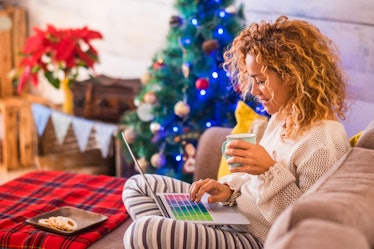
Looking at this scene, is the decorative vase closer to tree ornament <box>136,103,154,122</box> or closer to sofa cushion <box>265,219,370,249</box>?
tree ornament <box>136,103,154,122</box>

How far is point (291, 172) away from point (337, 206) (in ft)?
1.94

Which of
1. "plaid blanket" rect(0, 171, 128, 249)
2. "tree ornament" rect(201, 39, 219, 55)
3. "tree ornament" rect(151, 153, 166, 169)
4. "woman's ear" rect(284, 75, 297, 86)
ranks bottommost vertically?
"tree ornament" rect(151, 153, 166, 169)

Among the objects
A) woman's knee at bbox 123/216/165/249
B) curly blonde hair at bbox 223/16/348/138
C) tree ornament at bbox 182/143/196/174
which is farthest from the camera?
tree ornament at bbox 182/143/196/174

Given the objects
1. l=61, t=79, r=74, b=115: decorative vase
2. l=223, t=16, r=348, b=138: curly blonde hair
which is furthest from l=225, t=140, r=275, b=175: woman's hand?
l=61, t=79, r=74, b=115: decorative vase

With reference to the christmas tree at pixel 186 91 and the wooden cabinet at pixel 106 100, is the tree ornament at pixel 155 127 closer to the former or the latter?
the christmas tree at pixel 186 91

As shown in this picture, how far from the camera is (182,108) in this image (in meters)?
2.91

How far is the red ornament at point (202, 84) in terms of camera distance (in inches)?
112

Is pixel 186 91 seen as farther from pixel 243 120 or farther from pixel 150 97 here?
pixel 243 120

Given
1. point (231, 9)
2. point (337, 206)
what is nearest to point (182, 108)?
point (231, 9)

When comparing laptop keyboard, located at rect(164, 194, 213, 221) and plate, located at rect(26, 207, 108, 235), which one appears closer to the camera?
laptop keyboard, located at rect(164, 194, 213, 221)

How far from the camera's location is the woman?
5.89 feet

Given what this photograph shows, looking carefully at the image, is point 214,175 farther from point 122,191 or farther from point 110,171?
point 110,171

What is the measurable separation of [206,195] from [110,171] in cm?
141

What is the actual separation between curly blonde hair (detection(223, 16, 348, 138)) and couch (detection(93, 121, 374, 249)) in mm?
214
